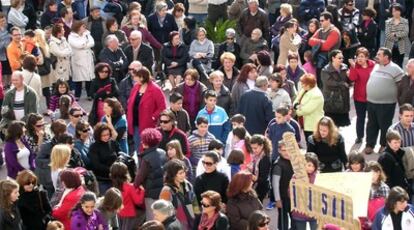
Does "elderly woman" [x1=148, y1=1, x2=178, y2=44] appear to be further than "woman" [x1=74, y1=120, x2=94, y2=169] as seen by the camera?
Yes

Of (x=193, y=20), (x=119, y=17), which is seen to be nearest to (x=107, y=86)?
(x=193, y=20)

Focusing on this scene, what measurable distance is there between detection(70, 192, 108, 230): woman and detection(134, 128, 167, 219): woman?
107cm

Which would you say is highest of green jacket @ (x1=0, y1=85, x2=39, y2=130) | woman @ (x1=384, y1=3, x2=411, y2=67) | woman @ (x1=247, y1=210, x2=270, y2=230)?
woman @ (x1=247, y1=210, x2=270, y2=230)

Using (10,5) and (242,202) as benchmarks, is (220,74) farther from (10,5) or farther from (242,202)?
(10,5)

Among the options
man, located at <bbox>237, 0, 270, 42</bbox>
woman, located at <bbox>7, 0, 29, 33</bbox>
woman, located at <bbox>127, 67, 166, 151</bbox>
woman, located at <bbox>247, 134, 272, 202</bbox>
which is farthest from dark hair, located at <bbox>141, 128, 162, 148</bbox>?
woman, located at <bbox>7, 0, 29, 33</bbox>

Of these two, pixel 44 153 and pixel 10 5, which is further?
pixel 10 5

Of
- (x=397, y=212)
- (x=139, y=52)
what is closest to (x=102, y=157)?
(x=397, y=212)

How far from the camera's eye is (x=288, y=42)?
67.1 feet

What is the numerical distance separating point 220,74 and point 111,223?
4.58 m

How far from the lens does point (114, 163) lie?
13617mm

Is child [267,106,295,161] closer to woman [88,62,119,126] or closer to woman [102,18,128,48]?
woman [88,62,119,126]

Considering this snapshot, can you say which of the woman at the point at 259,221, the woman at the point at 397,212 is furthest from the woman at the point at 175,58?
the woman at the point at 259,221

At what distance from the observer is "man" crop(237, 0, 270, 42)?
21750mm

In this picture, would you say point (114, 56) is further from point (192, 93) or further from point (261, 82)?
point (261, 82)
